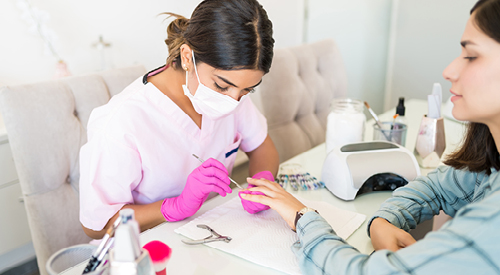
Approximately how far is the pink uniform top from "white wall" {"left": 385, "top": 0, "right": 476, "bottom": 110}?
277cm

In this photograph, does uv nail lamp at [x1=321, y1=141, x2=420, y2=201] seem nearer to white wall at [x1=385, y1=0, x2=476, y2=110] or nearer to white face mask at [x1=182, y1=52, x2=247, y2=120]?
white face mask at [x1=182, y1=52, x2=247, y2=120]

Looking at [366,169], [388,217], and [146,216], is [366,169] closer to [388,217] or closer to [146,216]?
[388,217]

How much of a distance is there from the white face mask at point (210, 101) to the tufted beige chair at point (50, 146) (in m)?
0.36

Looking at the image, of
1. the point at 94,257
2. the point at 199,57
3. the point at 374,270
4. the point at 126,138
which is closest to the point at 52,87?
the point at 126,138

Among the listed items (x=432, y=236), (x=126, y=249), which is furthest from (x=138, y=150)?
(x=432, y=236)

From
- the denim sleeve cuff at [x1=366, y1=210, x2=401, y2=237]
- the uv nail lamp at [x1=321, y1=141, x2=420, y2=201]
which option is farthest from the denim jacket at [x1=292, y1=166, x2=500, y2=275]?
the uv nail lamp at [x1=321, y1=141, x2=420, y2=201]

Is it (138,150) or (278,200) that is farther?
(138,150)

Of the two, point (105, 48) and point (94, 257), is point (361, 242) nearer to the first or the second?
point (94, 257)

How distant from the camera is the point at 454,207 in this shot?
965 millimetres

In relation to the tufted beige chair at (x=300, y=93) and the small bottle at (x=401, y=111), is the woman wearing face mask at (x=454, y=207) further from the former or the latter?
the tufted beige chair at (x=300, y=93)

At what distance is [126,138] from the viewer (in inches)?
40.5

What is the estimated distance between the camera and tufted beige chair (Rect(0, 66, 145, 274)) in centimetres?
108

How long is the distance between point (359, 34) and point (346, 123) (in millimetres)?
2265

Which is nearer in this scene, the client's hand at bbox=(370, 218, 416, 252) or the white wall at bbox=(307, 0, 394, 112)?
the client's hand at bbox=(370, 218, 416, 252)
